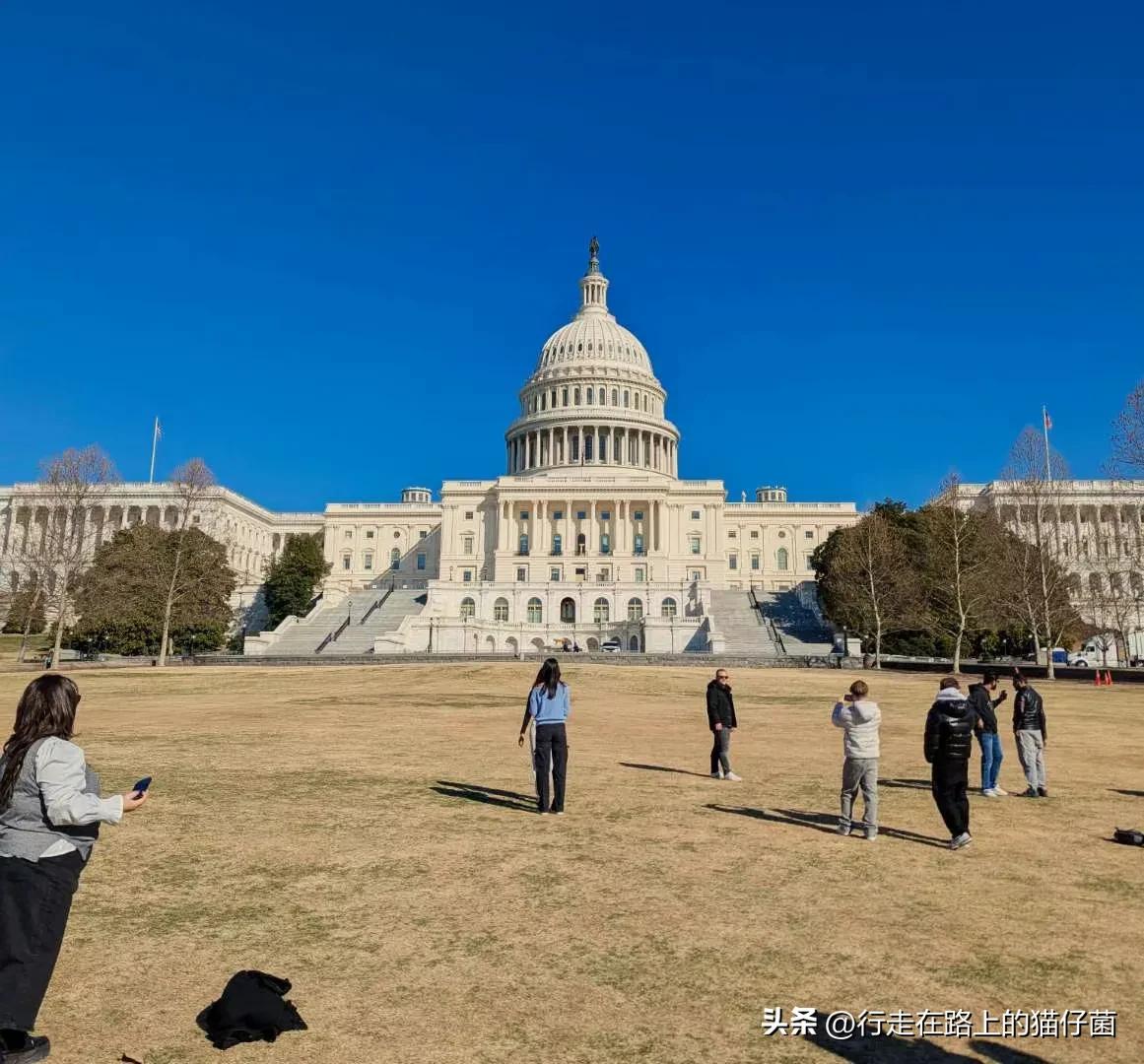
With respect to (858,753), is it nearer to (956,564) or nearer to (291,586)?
(956,564)

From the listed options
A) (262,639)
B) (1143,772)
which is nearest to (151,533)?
(262,639)

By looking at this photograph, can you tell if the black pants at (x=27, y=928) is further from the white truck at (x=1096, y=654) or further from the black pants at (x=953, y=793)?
the white truck at (x=1096, y=654)

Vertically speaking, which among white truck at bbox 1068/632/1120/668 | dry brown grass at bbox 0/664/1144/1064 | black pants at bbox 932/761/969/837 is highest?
white truck at bbox 1068/632/1120/668

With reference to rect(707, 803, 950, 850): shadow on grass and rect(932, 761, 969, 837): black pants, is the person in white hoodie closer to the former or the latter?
rect(707, 803, 950, 850): shadow on grass

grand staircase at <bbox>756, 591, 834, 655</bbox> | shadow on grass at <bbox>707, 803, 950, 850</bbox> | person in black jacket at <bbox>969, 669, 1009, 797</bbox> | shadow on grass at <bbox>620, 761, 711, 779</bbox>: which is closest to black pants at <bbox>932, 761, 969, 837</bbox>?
shadow on grass at <bbox>707, 803, 950, 850</bbox>

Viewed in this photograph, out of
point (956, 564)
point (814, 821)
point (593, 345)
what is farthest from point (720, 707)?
point (593, 345)

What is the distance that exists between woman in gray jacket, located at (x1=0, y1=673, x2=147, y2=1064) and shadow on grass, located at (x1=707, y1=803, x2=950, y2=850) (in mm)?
9636

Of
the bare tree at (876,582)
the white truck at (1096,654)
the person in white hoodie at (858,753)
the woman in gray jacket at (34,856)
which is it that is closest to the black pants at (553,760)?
the person in white hoodie at (858,753)

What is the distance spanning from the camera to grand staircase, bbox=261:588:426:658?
77.8 meters

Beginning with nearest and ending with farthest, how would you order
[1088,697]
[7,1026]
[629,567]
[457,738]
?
[7,1026] → [457,738] → [1088,697] → [629,567]

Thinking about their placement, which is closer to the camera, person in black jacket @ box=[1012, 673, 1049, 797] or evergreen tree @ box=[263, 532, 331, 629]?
person in black jacket @ box=[1012, 673, 1049, 797]

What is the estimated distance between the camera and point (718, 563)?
116m

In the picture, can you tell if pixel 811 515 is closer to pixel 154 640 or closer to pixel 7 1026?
pixel 154 640

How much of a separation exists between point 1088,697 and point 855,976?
34.8 metres
